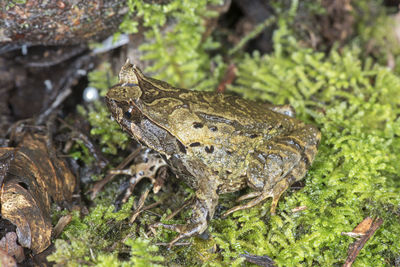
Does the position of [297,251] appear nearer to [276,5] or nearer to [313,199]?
[313,199]

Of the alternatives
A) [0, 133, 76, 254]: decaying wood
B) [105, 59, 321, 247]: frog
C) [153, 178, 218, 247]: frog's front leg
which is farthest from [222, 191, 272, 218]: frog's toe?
[0, 133, 76, 254]: decaying wood

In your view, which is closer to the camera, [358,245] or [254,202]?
[358,245]

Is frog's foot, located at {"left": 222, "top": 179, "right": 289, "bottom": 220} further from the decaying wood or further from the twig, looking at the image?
the decaying wood

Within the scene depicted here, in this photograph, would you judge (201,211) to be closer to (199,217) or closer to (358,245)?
(199,217)

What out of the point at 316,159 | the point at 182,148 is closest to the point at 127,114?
the point at 182,148

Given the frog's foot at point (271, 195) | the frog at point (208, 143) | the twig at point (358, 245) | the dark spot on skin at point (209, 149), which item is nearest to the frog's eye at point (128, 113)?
the frog at point (208, 143)
